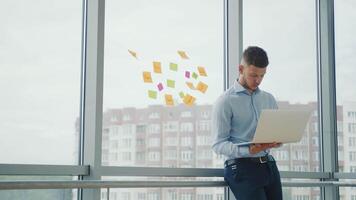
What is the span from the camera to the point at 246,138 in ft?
10.00

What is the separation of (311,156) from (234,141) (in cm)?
166

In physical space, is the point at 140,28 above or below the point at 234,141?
above

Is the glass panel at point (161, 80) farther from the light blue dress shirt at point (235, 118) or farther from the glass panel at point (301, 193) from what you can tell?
the glass panel at point (301, 193)

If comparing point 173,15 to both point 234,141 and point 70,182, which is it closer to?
point 234,141

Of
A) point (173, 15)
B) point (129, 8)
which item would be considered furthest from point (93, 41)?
point (173, 15)

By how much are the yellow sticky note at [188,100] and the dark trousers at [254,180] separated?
2.22ft

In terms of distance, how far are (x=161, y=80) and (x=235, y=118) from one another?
→ 23.3 inches

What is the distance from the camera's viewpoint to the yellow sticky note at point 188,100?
358cm

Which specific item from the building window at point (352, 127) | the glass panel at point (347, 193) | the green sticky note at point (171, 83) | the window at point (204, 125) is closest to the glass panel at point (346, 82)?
the building window at point (352, 127)

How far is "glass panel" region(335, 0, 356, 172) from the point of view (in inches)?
180

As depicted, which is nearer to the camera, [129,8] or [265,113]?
[265,113]

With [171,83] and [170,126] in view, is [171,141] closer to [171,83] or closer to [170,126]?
[170,126]

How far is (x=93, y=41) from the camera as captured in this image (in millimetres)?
3029

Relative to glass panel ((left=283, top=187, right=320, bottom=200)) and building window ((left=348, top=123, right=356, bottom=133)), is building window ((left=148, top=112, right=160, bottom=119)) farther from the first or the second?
building window ((left=348, top=123, right=356, bottom=133))
